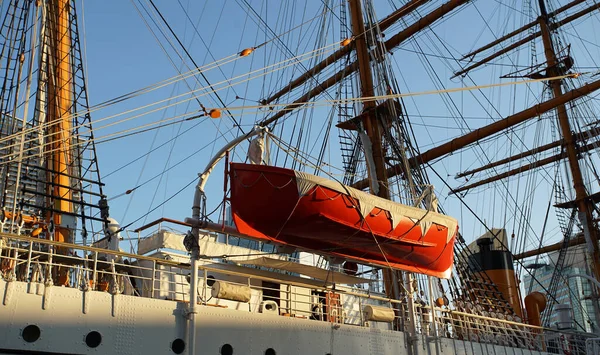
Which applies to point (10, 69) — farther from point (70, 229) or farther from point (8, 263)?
point (8, 263)

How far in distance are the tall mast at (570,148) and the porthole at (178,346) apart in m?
25.7

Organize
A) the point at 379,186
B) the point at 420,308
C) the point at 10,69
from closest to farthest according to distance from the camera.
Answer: the point at 420,308 → the point at 10,69 → the point at 379,186

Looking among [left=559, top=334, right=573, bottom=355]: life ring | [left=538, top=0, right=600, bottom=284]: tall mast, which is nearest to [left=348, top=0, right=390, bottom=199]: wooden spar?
[left=559, top=334, right=573, bottom=355]: life ring

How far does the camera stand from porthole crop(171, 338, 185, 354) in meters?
9.19

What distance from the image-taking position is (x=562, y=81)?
107ft

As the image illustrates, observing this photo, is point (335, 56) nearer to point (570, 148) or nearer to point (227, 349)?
point (570, 148)

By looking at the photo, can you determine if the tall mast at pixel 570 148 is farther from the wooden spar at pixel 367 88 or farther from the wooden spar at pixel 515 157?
the wooden spar at pixel 367 88

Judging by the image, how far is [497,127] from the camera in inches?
1091

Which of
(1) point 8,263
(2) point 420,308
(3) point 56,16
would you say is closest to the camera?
(1) point 8,263

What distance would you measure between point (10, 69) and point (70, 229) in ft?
15.3

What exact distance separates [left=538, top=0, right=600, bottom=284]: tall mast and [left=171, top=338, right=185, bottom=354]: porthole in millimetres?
25730

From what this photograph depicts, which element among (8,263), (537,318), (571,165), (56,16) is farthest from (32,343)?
(571,165)

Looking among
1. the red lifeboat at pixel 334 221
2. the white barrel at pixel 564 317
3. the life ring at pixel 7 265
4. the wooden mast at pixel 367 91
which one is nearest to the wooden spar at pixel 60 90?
the life ring at pixel 7 265

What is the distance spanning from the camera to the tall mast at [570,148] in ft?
100
